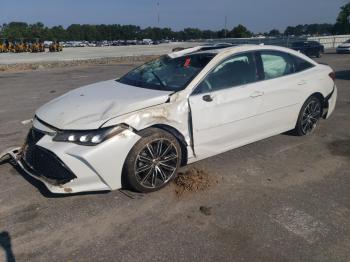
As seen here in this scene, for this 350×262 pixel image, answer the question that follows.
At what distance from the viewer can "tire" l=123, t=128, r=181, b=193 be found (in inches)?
148

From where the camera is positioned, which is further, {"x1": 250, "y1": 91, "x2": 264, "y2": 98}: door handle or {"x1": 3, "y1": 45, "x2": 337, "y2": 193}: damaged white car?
{"x1": 250, "y1": 91, "x2": 264, "y2": 98}: door handle

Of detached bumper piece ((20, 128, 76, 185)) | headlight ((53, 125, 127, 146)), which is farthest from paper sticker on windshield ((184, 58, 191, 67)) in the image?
detached bumper piece ((20, 128, 76, 185))

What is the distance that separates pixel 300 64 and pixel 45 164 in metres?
4.07

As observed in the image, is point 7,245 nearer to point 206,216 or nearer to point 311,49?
point 206,216

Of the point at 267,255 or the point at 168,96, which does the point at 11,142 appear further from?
the point at 267,255

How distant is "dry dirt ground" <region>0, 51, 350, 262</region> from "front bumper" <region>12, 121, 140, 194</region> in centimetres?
26

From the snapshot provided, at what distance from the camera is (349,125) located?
6.55 meters

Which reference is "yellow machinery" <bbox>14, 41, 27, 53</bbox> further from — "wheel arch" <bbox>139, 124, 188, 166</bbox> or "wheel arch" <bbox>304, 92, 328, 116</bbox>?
"wheel arch" <bbox>139, 124, 188, 166</bbox>

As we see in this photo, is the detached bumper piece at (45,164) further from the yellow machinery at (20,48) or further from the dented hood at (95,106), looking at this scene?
the yellow machinery at (20,48)

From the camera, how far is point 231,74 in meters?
4.62

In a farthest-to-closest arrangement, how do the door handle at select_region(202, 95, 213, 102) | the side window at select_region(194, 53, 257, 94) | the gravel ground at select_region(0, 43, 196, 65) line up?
the gravel ground at select_region(0, 43, 196, 65)
the side window at select_region(194, 53, 257, 94)
the door handle at select_region(202, 95, 213, 102)

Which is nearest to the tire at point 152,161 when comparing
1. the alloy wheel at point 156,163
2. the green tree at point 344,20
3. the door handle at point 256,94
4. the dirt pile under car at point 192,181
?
the alloy wheel at point 156,163

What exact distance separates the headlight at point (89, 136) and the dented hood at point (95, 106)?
0.18 feet

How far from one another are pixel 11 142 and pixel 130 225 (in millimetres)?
3455
